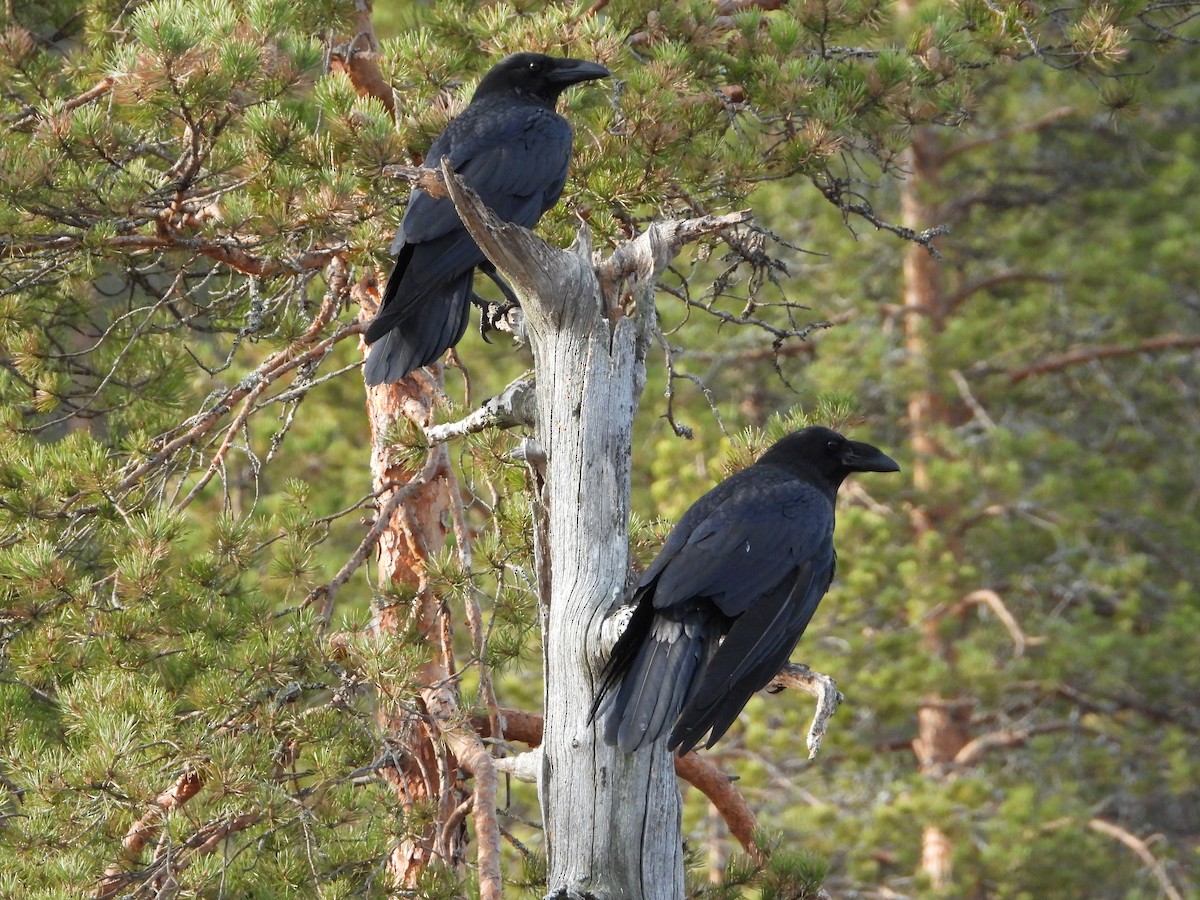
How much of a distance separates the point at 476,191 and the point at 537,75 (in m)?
0.81

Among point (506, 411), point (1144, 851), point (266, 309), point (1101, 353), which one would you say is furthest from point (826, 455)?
point (1101, 353)

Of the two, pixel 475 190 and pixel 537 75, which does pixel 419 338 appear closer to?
pixel 475 190

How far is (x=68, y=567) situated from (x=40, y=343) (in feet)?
4.98

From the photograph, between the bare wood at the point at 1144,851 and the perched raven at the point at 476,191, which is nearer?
the perched raven at the point at 476,191

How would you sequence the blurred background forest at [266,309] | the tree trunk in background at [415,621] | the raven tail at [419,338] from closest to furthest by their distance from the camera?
the blurred background forest at [266,309]
the raven tail at [419,338]
the tree trunk in background at [415,621]

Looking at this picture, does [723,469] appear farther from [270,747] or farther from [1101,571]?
[1101,571]

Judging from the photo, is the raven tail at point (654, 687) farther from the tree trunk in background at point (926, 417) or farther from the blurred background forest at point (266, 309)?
the tree trunk in background at point (926, 417)

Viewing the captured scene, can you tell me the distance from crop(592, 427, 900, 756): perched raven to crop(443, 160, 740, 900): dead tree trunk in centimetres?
10

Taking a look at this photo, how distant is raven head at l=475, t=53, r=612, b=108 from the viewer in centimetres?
520

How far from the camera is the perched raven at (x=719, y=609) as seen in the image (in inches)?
143

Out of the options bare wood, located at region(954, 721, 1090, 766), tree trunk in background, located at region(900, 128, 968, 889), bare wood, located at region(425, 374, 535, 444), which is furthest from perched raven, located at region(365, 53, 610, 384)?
bare wood, located at region(954, 721, 1090, 766)

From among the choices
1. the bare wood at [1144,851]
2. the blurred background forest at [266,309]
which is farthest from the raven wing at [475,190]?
the bare wood at [1144,851]

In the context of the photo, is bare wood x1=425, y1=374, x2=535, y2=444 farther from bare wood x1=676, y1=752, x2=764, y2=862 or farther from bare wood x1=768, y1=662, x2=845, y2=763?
bare wood x1=676, y1=752, x2=764, y2=862

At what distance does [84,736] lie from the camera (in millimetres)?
4250
